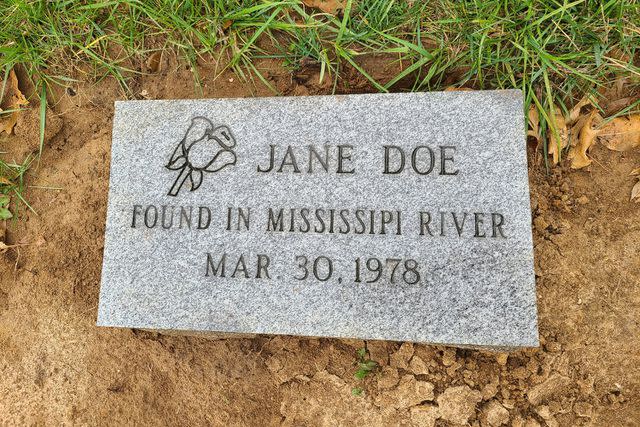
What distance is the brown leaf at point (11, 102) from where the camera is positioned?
242cm

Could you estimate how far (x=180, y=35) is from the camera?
2.30 m

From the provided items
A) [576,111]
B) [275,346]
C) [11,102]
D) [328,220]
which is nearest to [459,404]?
[275,346]

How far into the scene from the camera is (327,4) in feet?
7.11

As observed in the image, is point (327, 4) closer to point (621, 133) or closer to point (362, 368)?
point (621, 133)

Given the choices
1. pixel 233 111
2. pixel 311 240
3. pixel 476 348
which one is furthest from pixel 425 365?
pixel 233 111

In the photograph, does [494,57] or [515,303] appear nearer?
[515,303]

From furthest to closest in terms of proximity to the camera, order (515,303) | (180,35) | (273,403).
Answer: (180,35) < (273,403) < (515,303)

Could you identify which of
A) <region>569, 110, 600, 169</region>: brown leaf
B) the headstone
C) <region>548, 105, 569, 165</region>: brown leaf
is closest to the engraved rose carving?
the headstone

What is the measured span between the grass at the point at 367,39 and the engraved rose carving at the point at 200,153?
0.49 m

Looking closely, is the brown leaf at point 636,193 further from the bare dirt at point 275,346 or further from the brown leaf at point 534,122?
the brown leaf at point 534,122

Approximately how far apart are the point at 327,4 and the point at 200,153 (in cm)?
96

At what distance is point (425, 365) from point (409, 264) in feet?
1.92

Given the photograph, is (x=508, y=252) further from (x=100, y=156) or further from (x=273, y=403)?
(x=100, y=156)

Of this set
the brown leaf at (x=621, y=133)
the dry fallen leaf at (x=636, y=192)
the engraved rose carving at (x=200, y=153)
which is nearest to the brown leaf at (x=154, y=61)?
the engraved rose carving at (x=200, y=153)
